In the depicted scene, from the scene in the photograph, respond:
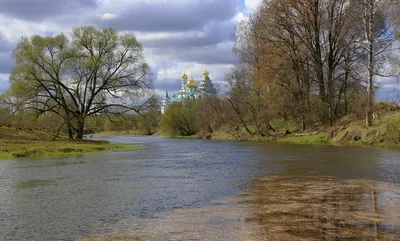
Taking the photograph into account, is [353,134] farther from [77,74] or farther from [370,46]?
[77,74]

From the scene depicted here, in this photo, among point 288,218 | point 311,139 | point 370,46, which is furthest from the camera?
point 311,139

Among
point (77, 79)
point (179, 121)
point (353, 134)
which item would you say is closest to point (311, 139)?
point (353, 134)

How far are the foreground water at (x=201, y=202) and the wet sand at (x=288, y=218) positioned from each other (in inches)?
0.8

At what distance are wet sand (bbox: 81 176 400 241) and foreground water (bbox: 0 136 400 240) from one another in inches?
0.8

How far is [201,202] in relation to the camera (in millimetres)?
10828

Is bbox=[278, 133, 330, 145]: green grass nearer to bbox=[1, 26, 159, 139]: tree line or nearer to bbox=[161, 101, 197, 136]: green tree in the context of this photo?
bbox=[1, 26, 159, 139]: tree line

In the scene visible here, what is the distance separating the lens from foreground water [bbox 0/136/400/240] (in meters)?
7.93

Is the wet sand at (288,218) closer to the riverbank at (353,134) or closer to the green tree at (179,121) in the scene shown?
the riverbank at (353,134)

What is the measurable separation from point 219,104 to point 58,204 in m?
54.7

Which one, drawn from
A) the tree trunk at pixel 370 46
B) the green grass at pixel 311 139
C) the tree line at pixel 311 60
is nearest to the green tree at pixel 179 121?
the tree line at pixel 311 60

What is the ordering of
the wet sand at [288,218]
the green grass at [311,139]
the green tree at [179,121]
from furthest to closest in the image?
1. the green tree at [179,121]
2. the green grass at [311,139]
3. the wet sand at [288,218]

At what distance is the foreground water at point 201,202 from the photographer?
7.93m

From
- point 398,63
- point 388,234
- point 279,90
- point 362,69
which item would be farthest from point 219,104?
point 388,234

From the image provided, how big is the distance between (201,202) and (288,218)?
2828 millimetres
